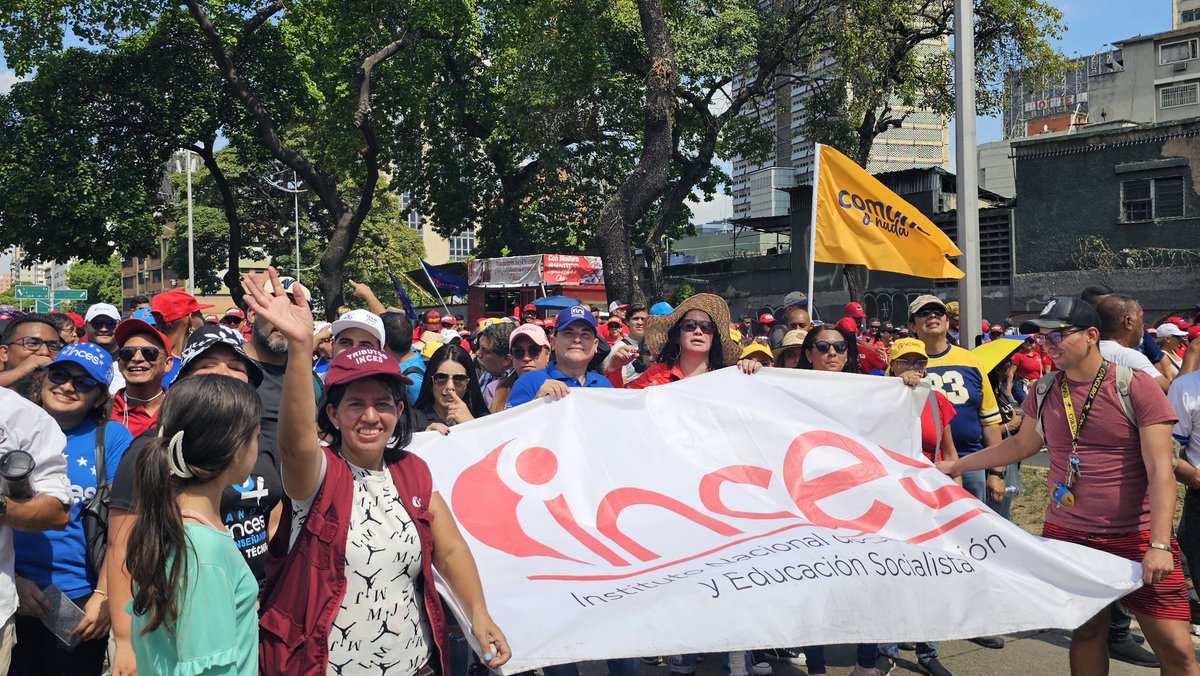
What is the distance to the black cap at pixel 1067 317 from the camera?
4285mm

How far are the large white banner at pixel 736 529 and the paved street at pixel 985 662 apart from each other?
134cm

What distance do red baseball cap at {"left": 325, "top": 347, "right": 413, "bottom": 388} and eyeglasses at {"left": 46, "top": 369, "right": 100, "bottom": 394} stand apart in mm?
1360

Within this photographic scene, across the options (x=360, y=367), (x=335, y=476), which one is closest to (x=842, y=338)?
(x=360, y=367)

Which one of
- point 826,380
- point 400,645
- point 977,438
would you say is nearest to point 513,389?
point 826,380

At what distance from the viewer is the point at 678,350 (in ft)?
19.2

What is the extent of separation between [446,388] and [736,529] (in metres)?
1.64

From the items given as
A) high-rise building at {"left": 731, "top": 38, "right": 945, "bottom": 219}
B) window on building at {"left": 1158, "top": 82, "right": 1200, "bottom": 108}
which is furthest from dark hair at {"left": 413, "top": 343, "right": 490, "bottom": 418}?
high-rise building at {"left": 731, "top": 38, "right": 945, "bottom": 219}

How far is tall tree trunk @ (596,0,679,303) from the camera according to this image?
13.1m

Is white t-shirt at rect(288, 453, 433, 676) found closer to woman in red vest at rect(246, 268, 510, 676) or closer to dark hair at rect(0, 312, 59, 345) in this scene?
woman in red vest at rect(246, 268, 510, 676)

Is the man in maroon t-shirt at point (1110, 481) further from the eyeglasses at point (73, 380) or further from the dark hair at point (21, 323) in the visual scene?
the dark hair at point (21, 323)

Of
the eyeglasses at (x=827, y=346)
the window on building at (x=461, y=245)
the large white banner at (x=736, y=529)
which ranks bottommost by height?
the large white banner at (x=736, y=529)

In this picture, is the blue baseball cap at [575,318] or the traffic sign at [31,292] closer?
the blue baseball cap at [575,318]

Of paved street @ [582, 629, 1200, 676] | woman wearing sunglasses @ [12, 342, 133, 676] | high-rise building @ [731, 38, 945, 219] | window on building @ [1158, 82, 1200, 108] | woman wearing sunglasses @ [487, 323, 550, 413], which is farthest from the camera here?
high-rise building @ [731, 38, 945, 219]

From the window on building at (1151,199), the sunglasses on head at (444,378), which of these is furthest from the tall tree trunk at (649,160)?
the window on building at (1151,199)
